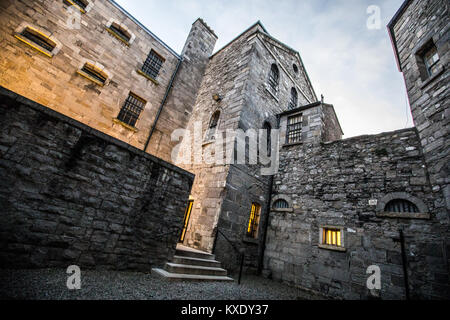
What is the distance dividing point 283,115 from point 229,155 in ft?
15.2

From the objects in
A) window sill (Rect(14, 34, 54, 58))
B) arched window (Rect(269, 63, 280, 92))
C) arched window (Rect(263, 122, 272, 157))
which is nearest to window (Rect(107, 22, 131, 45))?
window sill (Rect(14, 34, 54, 58))

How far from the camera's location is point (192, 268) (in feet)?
16.4

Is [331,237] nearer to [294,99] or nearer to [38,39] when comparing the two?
[294,99]

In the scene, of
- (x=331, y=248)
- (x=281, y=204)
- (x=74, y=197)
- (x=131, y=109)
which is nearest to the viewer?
(x=74, y=197)

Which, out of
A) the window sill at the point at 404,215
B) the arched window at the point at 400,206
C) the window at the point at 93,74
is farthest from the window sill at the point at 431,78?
the window at the point at 93,74

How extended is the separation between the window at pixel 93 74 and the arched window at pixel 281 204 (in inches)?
363

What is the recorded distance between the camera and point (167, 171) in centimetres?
526

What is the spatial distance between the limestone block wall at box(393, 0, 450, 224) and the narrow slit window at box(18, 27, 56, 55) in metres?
12.8

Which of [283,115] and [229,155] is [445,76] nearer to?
[283,115]

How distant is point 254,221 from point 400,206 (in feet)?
15.9

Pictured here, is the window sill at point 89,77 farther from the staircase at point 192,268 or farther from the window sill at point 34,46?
the staircase at point 192,268

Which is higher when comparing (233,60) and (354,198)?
(233,60)

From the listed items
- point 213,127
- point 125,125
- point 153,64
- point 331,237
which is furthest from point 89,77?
point 331,237
